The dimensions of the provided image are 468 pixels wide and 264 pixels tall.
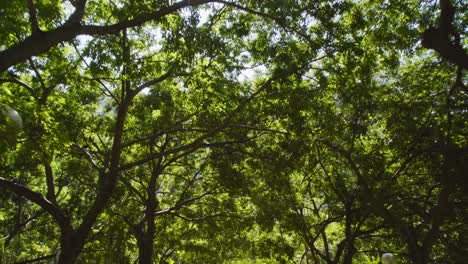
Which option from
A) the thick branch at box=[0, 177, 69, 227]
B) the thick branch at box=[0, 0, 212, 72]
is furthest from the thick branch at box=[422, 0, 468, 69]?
the thick branch at box=[0, 177, 69, 227]

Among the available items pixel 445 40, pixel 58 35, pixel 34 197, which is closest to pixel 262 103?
pixel 445 40

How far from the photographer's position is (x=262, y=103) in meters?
9.57

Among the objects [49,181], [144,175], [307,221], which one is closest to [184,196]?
[144,175]

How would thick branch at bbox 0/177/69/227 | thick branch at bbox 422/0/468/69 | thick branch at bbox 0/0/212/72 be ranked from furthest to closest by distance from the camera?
thick branch at bbox 0/177/69/227, thick branch at bbox 422/0/468/69, thick branch at bbox 0/0/212/72

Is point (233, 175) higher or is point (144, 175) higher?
point (144, 175)

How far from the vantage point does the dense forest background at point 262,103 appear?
6961 millimetres

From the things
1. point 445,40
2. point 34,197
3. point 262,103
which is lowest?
point 445,40

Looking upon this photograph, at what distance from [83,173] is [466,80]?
1221 cm

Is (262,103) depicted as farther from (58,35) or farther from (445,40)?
(58,35)

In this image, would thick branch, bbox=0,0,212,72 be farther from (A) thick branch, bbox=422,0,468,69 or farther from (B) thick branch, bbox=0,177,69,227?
(B) thick branch, bbox=0,177,69,227

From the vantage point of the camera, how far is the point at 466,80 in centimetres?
936

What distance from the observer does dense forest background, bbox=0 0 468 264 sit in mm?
6961

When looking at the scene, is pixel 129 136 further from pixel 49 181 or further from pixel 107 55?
pixel 107 55

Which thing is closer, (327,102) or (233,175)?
(327,102)
